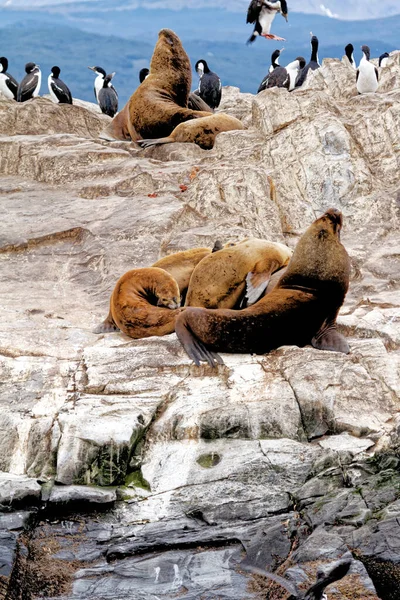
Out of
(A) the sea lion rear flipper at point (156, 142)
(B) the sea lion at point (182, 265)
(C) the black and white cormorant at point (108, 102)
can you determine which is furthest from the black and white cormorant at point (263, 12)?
(B) the sea lion at point (182, 265)

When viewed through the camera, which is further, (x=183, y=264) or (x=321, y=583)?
(x=183, y=264)

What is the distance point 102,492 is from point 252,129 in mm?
6836

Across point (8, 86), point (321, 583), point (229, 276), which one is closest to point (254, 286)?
point (229, 276)

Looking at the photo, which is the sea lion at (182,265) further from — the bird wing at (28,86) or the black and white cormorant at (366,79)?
the bird wing at (28,86)

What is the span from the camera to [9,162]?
1191 cm

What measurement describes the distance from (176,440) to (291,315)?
1.37 metres

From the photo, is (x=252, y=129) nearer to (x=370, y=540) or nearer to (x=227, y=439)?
(x=227, y=439)

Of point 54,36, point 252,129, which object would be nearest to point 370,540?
point 252,129

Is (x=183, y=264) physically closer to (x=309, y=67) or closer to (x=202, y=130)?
(x=202, y=130)

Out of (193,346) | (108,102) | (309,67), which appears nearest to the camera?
(193,346)

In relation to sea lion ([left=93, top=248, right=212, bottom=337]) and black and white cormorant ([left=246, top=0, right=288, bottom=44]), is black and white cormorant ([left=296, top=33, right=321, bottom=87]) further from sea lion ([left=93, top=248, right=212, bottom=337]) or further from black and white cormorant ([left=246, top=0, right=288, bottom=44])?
sea lion ([left=93, top=248, right=212, bottom=337])

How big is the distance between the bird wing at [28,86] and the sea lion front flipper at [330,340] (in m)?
12.1

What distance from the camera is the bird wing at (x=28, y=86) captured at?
17.6 metres

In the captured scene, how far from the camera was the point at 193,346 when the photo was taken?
6637 mm
